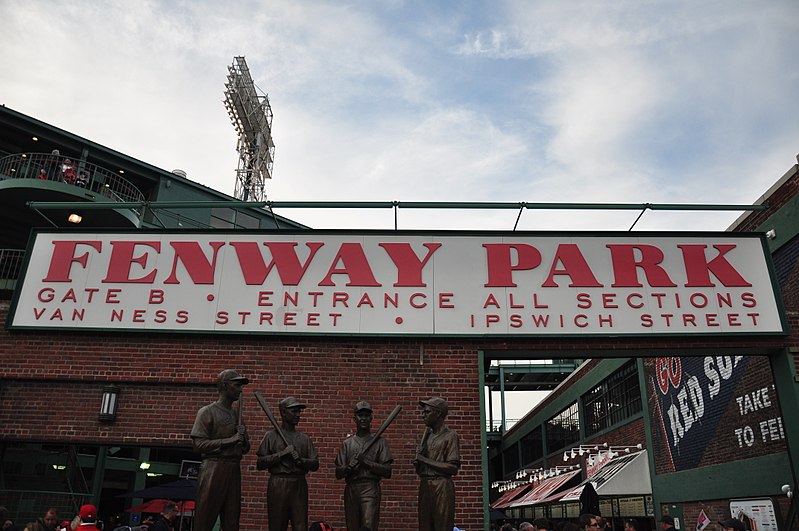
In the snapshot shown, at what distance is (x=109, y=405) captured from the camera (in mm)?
9703

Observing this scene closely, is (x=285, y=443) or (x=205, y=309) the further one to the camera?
(x=205, y=309)

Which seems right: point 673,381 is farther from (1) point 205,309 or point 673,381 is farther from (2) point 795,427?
(1) point 205,309

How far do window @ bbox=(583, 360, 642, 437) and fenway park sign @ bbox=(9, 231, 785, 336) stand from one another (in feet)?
32.2

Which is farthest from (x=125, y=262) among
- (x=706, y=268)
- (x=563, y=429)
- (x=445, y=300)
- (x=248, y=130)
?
(x=248, y=130)

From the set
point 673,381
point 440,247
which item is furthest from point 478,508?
point 673,381

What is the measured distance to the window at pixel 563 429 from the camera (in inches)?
1081

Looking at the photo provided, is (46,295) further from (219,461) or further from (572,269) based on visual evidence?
(572,269)

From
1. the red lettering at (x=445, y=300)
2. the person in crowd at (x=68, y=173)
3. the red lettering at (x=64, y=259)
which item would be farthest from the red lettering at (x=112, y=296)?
the person in crowd at (x=68, y=173)

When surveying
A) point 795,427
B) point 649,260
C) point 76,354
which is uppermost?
point 649,260

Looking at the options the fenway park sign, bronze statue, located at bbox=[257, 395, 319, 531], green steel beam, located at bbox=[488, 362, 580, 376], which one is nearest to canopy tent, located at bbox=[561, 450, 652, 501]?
the fenway park sign

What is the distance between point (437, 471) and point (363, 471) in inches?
35.9

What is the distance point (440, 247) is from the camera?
10609mm

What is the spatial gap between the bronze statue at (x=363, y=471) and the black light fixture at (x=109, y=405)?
4587 mm

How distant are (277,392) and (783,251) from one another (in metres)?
9.51
